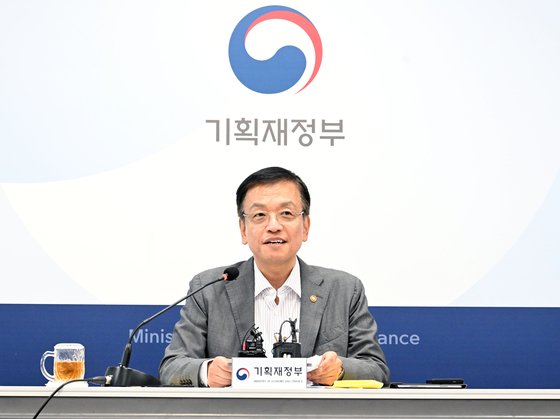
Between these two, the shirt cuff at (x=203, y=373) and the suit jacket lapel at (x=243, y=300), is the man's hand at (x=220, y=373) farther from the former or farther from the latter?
the suit jacket lapel at (x=243, y=300)

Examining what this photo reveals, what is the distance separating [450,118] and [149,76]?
154 cm

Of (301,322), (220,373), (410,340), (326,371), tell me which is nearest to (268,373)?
(220,373)

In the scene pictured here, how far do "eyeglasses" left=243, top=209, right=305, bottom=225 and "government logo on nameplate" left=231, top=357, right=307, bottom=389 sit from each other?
91 centimetres

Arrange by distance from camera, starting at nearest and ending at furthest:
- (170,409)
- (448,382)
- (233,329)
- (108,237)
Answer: (170,409) < (448,382) < (233,329) < (108,237)

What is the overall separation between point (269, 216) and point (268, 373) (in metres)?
0.95

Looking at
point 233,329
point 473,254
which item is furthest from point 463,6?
point 233,329

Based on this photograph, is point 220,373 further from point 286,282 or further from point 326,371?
point 286,282

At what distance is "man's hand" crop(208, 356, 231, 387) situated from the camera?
1844mm

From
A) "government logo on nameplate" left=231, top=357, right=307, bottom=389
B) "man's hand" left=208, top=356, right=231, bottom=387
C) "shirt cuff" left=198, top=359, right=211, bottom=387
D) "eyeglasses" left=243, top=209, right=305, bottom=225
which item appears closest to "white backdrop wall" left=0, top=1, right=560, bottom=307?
Result: "eyeglasses" left=243, top=209, right=305, bottom=225

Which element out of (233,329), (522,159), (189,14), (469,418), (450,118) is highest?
(189,14)

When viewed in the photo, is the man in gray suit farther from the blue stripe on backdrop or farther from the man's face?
the blue stripe on backdrop

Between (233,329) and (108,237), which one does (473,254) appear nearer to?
(233,329)

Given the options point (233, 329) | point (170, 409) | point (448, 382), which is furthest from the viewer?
point (233, 329)

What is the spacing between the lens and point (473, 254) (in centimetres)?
311
